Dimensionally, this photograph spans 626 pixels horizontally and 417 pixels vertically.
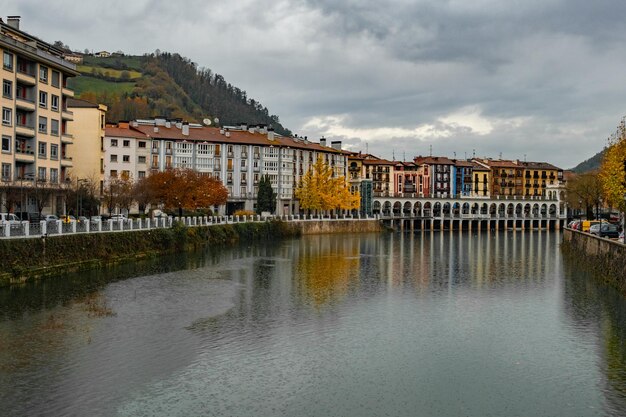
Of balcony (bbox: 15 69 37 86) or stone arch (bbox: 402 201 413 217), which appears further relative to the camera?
stone arch (bbox: 402 201 413 217)

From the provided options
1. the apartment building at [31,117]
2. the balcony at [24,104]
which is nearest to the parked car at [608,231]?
the apartment building at [31,117]

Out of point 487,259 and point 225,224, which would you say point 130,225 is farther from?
point 487,259

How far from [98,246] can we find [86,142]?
36692mm

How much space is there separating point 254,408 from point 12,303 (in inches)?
836

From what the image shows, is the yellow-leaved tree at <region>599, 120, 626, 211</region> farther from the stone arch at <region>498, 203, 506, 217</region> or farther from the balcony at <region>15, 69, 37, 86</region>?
the stone arch at <region>498, 203, 506, 217</region>

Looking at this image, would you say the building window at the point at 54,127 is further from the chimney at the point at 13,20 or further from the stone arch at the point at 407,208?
the stone arch at the point at 407,208

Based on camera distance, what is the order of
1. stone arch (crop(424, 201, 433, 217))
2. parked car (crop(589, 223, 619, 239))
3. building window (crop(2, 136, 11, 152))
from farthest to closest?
stone arch (crop(424, 201, 433, 217)) → parked car (crop(589, 223, 619, 239)) → building window (crop(2, 136, 11, 152))

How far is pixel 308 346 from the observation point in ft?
98.7

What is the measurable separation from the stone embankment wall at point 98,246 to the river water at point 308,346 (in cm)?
175

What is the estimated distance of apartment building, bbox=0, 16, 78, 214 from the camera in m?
62.5

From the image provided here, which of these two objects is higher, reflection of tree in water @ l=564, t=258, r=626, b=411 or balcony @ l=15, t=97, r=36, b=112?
balcony @ l=15, t=97, r=36, b=112

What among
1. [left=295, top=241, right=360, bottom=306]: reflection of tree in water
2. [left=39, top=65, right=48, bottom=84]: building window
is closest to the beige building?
[left=39, top=65, right=48, bottom=84]: building window

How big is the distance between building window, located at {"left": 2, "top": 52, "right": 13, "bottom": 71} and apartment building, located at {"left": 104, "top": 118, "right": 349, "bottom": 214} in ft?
144

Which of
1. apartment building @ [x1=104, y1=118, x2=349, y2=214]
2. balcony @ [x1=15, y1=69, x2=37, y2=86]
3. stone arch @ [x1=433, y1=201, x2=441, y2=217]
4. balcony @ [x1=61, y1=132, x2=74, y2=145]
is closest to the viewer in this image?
balcony @ [x1=15, y1=69, x2=37, y2=86]
